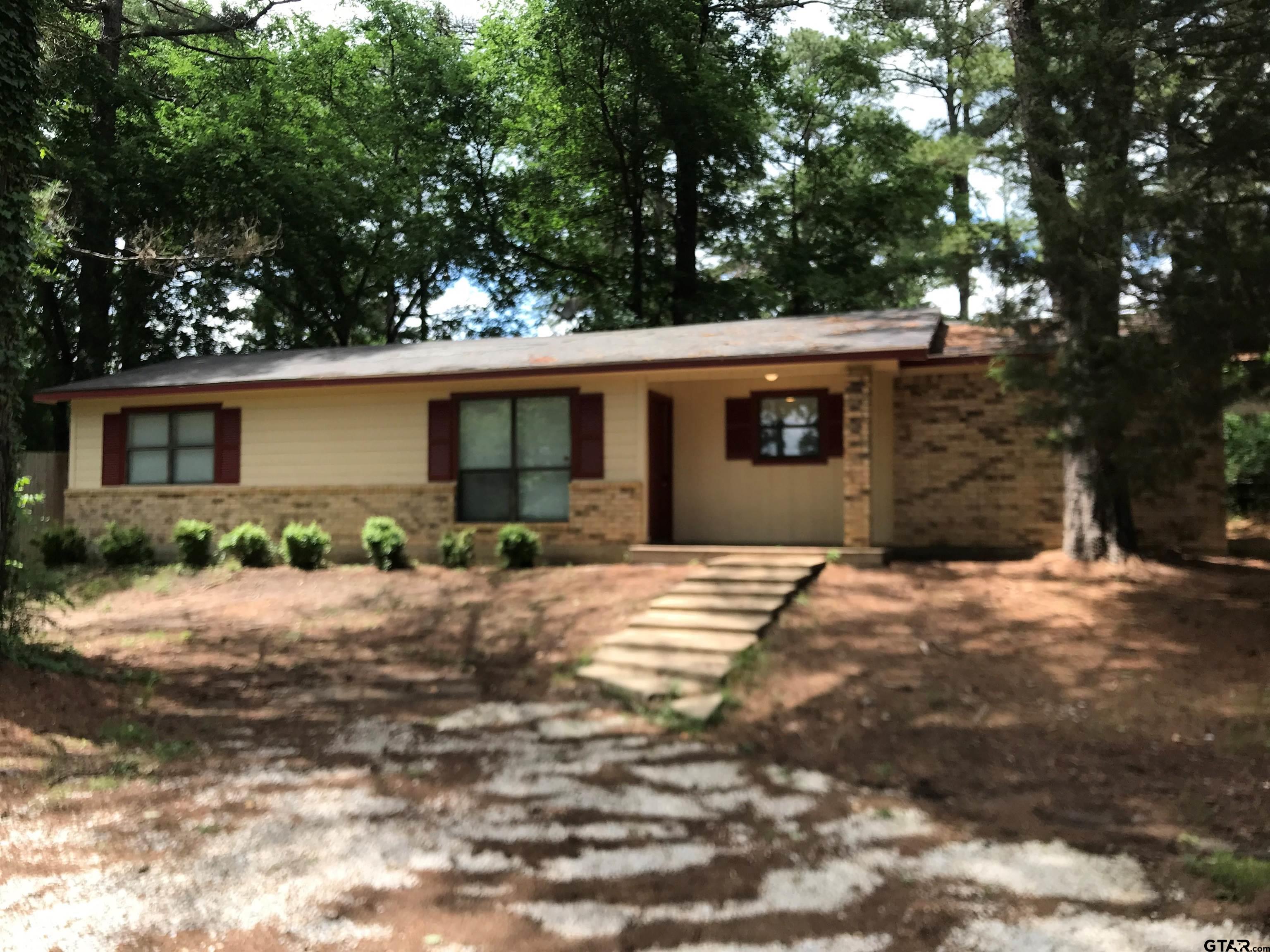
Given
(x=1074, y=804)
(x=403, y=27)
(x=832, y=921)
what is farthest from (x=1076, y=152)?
(x=403, y=27)

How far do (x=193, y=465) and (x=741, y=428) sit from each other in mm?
8521

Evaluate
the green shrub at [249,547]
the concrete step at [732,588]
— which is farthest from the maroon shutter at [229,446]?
the concrete step at [732,588]

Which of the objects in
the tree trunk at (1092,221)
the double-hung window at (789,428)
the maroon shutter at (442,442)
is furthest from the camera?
the maroon shutter at (442,442)

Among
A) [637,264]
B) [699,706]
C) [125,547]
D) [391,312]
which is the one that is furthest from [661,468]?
[391,312]

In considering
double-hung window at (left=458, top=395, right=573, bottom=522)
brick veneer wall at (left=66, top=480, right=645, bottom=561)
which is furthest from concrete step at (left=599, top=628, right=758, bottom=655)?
double-hung window at (left=458, top=395, right=573, bottom=522)

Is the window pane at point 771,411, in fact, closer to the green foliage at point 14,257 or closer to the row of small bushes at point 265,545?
the row of small bushes at point 265,545

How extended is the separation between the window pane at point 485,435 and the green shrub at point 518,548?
1.28 metres

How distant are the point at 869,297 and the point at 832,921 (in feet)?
64.5

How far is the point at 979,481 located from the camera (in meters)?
11.6

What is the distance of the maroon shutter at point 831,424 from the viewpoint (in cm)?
1230

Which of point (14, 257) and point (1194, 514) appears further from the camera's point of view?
point (1194, 514)

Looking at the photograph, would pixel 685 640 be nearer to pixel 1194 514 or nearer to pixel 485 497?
pixel 485 497

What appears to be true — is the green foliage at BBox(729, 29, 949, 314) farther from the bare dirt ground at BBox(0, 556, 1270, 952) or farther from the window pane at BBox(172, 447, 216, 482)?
the bare dirt ground at BBox(0, 556, 1270, 952)

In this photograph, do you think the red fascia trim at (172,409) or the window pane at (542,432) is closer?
the window pane at (542,432)
